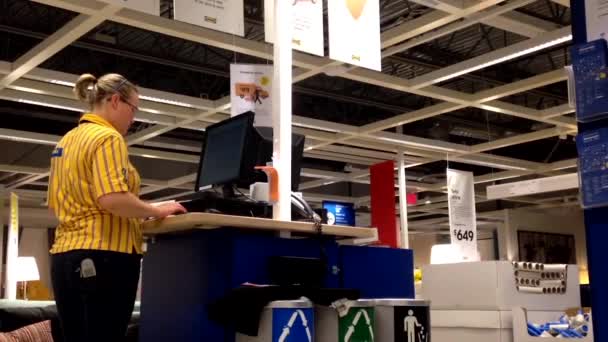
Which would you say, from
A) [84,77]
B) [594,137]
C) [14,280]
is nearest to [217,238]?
[84,77]

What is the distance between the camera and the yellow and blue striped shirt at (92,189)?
239 cm

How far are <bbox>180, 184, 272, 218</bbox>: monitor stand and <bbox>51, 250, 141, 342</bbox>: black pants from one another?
426 millimetres

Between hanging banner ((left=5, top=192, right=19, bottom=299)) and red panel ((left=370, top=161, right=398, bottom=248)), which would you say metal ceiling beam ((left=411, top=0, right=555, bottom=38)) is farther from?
hanging banner ((left=5, top=192, right=19, bottom=299))

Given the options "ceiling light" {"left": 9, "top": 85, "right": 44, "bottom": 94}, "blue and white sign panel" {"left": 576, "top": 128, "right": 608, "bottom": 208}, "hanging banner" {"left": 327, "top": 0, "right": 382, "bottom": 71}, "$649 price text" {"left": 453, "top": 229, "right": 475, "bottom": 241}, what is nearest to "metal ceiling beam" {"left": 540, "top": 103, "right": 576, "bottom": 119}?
"$649 price text" {"left": 453, "top": 229, "right": 475, "bottom": 241}

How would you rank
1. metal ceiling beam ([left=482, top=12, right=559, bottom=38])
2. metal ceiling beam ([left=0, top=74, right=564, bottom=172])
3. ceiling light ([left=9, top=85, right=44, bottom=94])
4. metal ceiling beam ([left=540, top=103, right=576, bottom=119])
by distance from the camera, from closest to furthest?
metal ceiling beam ([left=482, top=12, right=559, bottom=38])
ceiling light ([left=9, top=85, right=44, bottom=94])
metal ceiling beam ([left=0, top=74, right=564, bottom=172])
metal ceiling beam ([left=540, top=103, right=576, bottom=119])

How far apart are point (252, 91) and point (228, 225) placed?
5.70ft

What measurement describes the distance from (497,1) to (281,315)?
420cm

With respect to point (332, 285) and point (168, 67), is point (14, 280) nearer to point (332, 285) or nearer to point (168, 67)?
point (168, 67)

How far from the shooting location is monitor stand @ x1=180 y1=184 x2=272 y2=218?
9.00 ft

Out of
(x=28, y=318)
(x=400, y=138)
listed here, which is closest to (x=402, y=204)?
(x=400, y=138)

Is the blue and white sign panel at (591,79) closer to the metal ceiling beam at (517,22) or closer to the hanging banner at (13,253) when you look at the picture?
the metal ceiling beam at (517,22)

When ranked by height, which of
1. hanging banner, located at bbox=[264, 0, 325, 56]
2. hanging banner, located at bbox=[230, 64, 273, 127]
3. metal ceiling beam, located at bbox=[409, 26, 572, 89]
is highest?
metal ceiling beam, located at bbox=[409, 26, 572, 89]

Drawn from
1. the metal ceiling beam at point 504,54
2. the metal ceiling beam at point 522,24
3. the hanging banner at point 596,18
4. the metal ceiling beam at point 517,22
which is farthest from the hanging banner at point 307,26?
the metal ceiling beam at point 504,54

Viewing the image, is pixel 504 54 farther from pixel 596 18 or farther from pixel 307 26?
pixel 596 18
